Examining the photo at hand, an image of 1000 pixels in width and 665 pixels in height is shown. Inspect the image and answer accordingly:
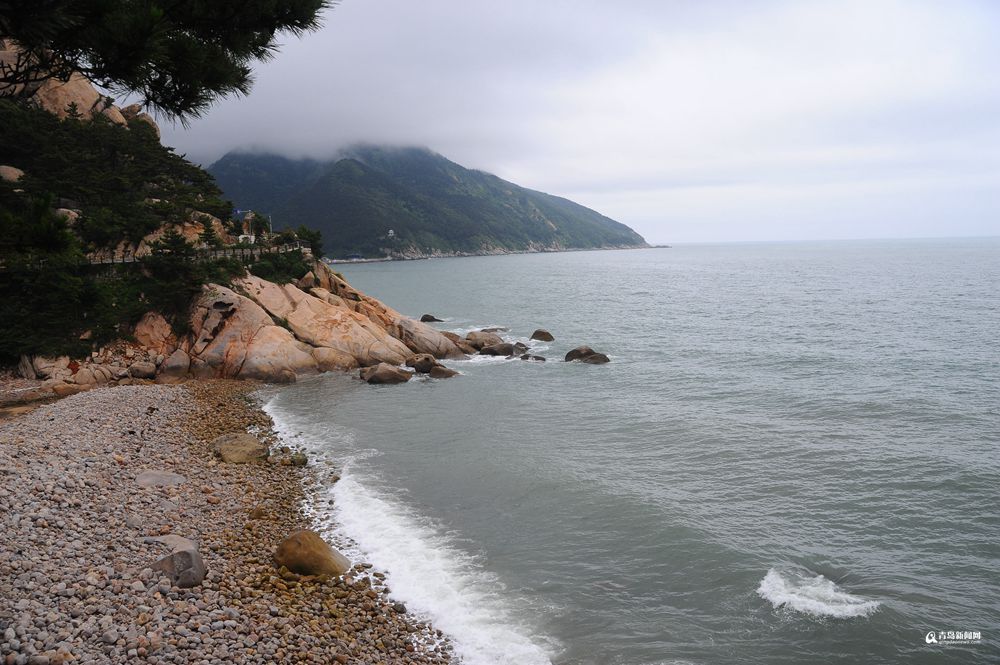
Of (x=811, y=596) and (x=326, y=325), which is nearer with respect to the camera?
(x=811, y=596)

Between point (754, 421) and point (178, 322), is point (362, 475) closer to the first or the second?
point (754, 421)

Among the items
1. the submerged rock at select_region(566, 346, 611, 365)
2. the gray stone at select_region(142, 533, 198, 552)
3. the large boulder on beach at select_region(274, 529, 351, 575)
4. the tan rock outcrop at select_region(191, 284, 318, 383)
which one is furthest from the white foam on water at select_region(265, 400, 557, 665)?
the submerged rock at select_region(566, 346, 611, 365)

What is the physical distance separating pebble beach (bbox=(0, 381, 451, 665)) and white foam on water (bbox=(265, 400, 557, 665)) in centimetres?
48

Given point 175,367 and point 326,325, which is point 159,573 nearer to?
point 175,367

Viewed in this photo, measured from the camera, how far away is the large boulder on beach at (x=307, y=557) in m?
13.1

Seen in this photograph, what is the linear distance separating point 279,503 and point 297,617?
22.5 ft

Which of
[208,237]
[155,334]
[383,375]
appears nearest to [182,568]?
[383,375]

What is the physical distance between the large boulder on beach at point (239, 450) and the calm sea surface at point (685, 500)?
2.65m

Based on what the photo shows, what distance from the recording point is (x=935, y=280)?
3723 inches

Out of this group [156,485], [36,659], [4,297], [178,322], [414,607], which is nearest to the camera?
[36,659]

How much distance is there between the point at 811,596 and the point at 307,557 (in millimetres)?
11386

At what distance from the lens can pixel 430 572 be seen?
14.2 meters

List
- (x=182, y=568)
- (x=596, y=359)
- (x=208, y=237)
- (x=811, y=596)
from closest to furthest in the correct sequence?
1. (x=182, y=568)
2. (x=811, y=596)
3. (x=596, y=359)
4. (x=208, y=237)

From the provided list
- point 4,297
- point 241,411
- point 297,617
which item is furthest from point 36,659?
point 4,297
